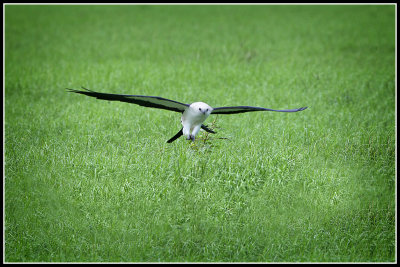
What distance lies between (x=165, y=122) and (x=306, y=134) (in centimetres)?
248

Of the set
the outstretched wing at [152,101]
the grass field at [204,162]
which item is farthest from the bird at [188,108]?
the grass field at [204,162]

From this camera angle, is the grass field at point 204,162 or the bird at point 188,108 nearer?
the bird at point 188,108

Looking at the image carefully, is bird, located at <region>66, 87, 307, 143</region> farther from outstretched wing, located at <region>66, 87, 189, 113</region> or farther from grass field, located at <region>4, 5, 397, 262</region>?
grass field, located at <region>4, 5, 397, 262</region>

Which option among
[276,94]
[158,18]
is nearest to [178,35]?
[158,18]

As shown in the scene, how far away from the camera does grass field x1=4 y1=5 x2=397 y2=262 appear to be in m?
5.52

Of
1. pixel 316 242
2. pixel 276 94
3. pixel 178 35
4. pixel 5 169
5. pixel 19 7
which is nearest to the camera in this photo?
pixel 316 242

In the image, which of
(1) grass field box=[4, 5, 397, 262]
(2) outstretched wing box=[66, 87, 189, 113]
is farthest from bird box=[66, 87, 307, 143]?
(1) grass field box=[4, 5, 397, 262]

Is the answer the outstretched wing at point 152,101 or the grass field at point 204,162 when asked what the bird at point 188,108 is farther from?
the grass field at point 204,162

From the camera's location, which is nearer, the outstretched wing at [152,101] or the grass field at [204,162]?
the outstretched wing at [152,101]

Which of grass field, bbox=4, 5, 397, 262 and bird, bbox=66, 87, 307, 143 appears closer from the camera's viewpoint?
bird, bbox=66, 87, 307, 143

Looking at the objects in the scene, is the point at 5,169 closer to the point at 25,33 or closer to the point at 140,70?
the point at 140,70

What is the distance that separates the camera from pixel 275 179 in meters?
6.24

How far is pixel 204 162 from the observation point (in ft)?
20.7

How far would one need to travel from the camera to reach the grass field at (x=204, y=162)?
552 centimetres
